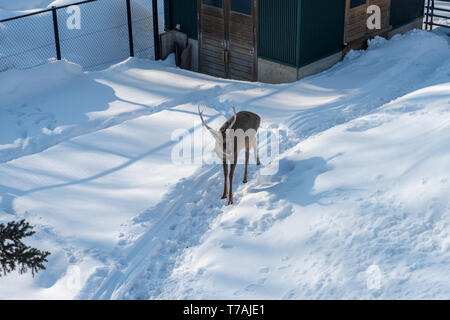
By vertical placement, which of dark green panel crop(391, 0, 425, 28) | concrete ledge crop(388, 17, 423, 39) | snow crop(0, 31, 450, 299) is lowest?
snow crop(0, 31, 450, 299)

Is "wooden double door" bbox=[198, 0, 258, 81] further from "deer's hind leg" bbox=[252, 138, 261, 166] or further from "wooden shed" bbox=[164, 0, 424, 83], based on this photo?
"deer's hind leg" bbox=[252, 138, 261, 166]

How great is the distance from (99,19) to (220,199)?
1103 centimetres

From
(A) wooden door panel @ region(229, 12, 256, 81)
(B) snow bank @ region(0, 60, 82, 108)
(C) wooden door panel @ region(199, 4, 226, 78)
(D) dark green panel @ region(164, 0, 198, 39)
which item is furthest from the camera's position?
(D) dark green panel @ region(164, 0, 198, 39)

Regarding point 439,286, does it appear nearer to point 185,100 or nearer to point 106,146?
point 106,146

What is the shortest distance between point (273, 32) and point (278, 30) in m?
0.14

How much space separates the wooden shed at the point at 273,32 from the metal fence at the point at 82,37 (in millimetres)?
1913

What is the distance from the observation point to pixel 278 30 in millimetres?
14484

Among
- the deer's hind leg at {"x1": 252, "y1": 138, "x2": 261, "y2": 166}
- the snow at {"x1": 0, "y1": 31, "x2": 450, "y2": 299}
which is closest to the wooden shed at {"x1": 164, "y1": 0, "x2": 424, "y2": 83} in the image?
the snow at {"x1": 0, "y1": 31, "x2": 450, "y2": 299}

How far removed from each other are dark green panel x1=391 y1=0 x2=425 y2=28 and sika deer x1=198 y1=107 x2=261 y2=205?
8.13m

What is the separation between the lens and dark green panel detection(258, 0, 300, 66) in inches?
557

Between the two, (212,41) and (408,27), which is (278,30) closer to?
(212,41)

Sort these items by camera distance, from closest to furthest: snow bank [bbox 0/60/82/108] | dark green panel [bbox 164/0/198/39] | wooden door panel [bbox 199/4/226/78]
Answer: snow bank [bbox 0/60/82/108]
wooden door panel [bbox 199/4/226/78]
dark green panel [bbox 164/0/198/39]

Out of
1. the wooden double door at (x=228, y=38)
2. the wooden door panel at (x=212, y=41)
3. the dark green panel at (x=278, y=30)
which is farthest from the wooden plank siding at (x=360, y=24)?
the wooden door panel at (x=212, y=41)

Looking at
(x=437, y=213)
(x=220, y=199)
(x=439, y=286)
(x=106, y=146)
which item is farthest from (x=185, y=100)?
(x=439, y=286)
